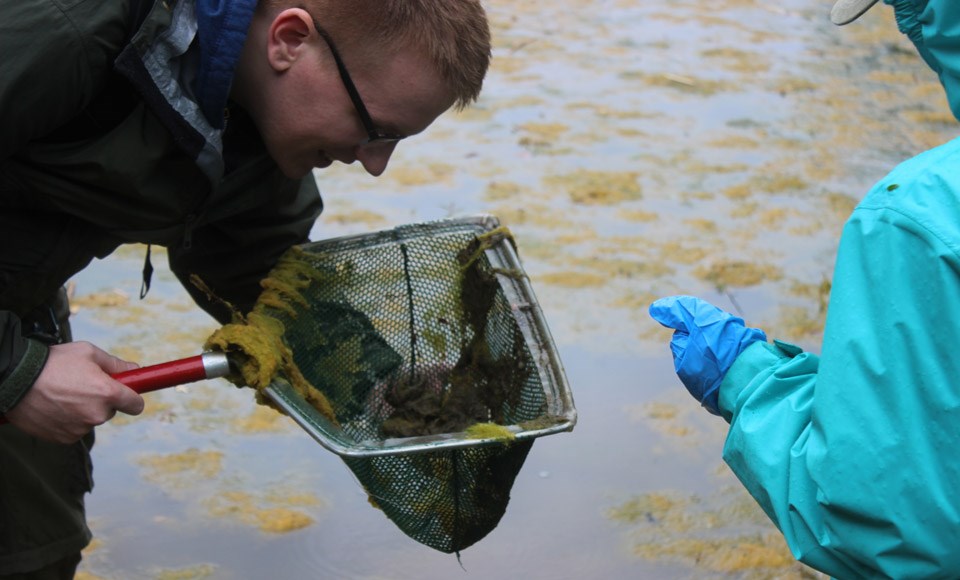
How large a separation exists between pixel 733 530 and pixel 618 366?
3.30 ft

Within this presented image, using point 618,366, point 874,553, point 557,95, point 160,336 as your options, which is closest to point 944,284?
point 874,553

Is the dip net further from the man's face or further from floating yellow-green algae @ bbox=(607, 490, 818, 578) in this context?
floating yellow-green algae @ bbox=(607, 490, 818, 578)

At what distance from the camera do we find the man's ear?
220 cm

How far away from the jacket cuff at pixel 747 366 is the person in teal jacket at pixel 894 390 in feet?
0.95

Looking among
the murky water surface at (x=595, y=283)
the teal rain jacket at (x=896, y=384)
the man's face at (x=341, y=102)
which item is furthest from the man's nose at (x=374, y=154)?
the murky water surface at (x=595, y=283)

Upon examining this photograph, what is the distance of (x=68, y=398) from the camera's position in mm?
2162

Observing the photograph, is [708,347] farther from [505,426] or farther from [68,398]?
[68,398]

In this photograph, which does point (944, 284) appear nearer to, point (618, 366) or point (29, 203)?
point (29, 203)

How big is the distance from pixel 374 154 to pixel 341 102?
0.15 m

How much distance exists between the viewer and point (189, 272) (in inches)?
112

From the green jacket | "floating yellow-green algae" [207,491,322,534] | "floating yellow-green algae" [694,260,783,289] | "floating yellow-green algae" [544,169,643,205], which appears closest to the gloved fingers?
the green jacket

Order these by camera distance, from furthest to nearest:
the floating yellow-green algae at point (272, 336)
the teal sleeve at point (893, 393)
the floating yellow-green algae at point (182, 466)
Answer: the floating yellow-green algae at point (182, 466) < the floating yellow-green algae at point (272, 336) < the teal sleeve at point (893, 393)

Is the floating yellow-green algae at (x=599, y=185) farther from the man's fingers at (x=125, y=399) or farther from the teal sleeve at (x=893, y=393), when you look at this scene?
the teal sleeve at (x=893, y=393)

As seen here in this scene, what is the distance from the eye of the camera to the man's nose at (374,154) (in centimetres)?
240
